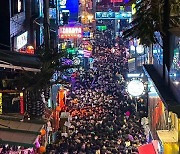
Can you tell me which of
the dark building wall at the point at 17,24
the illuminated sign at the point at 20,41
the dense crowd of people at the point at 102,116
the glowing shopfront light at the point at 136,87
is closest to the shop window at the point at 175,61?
the glowing shopfront light at the point at 136,87

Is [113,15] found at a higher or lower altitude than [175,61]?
lower

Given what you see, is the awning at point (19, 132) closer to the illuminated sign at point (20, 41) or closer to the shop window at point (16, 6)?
the illuminated sign at point (20, 41)

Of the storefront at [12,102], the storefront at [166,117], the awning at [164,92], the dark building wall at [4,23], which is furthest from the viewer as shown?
the dark building wall at [4,23]

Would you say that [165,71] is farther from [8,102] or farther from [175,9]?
[8,102]

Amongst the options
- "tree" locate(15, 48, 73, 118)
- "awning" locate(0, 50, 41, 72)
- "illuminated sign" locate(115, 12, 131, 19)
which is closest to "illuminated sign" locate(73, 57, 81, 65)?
"illuminated sign" locate(115, 12, 131, 19)

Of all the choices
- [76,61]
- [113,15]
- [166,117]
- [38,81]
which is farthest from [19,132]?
[113,15]

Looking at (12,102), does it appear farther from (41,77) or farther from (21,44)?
(21,44)
